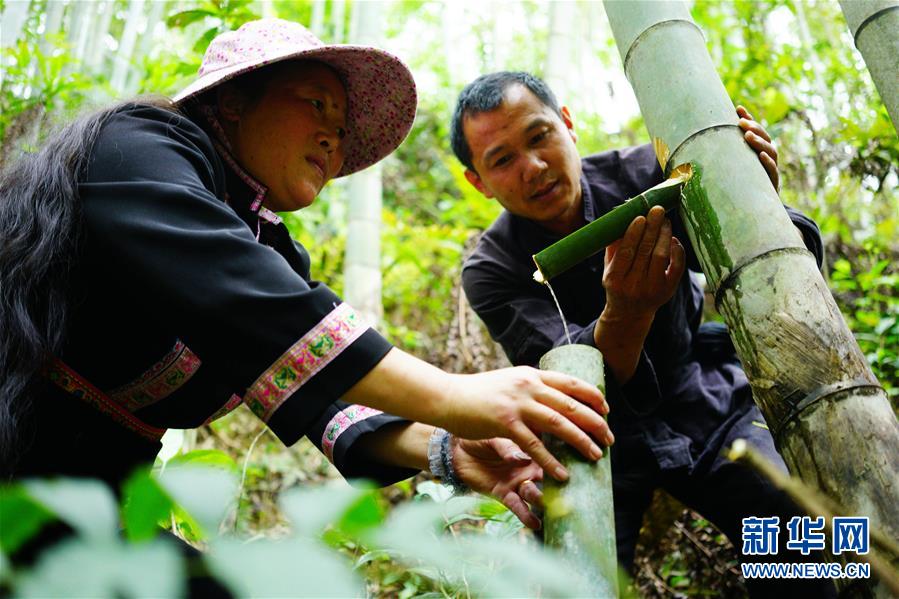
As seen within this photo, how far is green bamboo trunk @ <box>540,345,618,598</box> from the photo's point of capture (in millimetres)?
1070

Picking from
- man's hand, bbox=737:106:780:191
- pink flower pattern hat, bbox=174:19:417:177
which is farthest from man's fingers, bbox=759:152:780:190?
pink flower pattern hat, bbox=174:19:417:177

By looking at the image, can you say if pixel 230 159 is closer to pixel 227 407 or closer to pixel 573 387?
pixel 227 407

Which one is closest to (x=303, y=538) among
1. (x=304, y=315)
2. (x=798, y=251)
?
(x=304, y=315)

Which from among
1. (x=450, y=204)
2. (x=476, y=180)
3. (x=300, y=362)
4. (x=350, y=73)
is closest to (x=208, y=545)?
(x=300, y=362)

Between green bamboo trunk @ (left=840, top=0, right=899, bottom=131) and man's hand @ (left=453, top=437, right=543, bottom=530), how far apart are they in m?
1.11

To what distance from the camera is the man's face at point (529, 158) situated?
229 centimetres

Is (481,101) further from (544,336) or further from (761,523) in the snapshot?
(761,523)

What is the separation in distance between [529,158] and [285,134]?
0.87m

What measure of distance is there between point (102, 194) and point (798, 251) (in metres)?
1.22

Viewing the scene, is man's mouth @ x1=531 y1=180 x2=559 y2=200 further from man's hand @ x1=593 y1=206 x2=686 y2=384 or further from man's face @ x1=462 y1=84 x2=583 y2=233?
man's hand @ x1=593 y1=206 x2=686 y2=384

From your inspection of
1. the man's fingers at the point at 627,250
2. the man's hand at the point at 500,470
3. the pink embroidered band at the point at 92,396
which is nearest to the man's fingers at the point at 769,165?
the man's fingers at the point at 627,250

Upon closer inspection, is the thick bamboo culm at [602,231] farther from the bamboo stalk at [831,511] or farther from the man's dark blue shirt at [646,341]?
the man's dark blue shirt at [646,341]

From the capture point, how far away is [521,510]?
59.4 inches

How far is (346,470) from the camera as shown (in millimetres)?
1694
